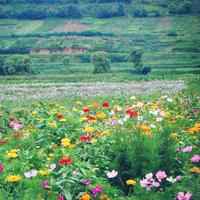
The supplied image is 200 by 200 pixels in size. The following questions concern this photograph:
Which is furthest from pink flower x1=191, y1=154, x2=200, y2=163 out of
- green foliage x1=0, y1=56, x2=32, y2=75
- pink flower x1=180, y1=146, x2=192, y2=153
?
green foliage x1=0, y1=56, x2=32, y2=75

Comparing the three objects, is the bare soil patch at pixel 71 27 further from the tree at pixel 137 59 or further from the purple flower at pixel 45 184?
the purple flower at pixel 45 184

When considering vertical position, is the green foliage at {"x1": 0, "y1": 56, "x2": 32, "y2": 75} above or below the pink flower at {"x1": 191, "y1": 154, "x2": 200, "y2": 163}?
below

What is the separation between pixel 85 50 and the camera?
278 ft

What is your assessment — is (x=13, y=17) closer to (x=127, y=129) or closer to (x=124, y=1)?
(x=124, y=1)

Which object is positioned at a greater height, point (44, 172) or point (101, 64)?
point (44, 172)

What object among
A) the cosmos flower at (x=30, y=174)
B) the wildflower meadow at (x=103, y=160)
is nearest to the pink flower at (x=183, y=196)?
the wildflower meadow at (x=103, y=160)

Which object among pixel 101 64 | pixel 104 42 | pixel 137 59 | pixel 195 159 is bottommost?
pixel 104 42

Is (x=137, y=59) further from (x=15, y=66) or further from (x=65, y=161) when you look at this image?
(x=65, y=161)

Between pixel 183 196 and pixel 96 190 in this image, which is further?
pixel 96 190

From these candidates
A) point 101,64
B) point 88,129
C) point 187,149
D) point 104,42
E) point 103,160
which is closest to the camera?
point 187,149

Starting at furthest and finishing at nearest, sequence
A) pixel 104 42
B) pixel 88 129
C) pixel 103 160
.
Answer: pixel 104 42 < pixel 88 129 < pixel 103 160

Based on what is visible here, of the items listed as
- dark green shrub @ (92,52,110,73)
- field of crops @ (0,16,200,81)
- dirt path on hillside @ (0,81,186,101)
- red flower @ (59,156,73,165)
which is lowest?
field of crops @ (0,16,200,81)

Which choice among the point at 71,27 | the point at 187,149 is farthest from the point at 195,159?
the point at 71,27

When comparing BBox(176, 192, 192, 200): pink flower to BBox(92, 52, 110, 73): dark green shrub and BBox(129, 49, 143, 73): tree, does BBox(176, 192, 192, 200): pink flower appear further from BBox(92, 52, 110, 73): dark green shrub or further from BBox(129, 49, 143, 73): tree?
A: BBox(129, 49, 143, 73): tree
